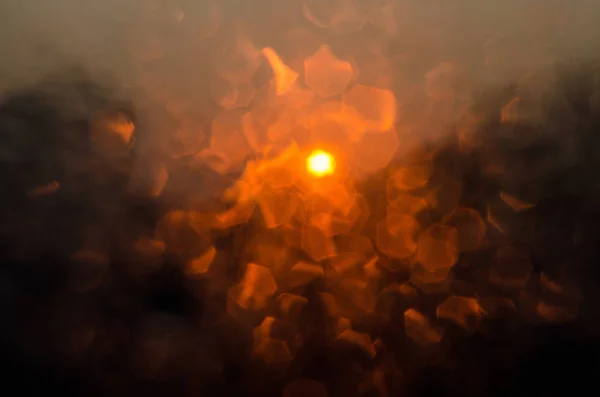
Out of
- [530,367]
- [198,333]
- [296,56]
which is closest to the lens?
[530,367]

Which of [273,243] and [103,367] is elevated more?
[273,243]

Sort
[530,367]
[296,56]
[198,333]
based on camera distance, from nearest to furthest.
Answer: [530,367] → [198,333] → [296,56]

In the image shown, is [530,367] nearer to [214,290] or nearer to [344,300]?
[344,300]

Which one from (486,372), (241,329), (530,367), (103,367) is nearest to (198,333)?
(241,329)

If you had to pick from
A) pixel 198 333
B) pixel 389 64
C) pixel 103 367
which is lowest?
pixel 103 367

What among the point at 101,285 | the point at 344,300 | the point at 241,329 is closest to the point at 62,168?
the point at 101,285

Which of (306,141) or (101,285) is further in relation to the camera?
(306,141)
